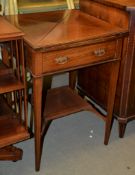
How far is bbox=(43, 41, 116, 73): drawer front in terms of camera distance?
1272mm

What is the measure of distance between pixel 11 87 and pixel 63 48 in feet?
0.99

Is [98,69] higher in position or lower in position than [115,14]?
lower

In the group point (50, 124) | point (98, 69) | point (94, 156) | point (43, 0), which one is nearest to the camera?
point (94, 156)

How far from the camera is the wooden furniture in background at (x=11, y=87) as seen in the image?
1270 mm

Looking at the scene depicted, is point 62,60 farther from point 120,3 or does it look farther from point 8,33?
point 120,3

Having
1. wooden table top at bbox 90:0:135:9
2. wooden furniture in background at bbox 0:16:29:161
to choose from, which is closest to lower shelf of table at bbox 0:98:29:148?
wooden furniture in background at bbox 0:16:29:161

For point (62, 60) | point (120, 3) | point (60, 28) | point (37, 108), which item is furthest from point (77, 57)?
point (120, 3)

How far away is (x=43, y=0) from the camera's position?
6.99 ft

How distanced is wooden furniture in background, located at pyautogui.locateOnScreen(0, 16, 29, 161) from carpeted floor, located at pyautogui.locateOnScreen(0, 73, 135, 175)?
0.36 feet

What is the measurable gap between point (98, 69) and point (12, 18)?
621mm

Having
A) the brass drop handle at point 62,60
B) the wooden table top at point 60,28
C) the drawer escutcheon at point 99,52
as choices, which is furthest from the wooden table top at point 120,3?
the brass drop handle at point 62,60

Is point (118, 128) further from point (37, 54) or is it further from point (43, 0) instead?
point (43, 0)

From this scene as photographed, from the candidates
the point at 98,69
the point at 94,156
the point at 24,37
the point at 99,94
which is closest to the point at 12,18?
the point at 24,37

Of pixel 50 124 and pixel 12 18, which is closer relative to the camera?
pixel 12 18
